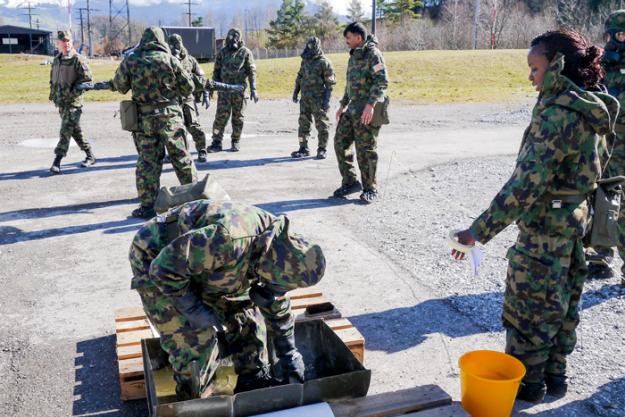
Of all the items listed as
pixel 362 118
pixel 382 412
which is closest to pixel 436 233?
pixel 362 118

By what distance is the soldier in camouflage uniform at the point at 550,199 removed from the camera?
3645 mm

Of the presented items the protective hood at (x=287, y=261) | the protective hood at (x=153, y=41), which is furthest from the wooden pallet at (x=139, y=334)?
the protective hood at (x=153, y=41)

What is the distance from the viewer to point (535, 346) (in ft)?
12.9

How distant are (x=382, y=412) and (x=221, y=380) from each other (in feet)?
3.69

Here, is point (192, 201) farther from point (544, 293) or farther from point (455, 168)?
point (455, 168)

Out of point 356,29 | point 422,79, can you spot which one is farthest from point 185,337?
point 422,79

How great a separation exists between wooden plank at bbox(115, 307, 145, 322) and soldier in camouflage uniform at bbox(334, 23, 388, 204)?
4270mm

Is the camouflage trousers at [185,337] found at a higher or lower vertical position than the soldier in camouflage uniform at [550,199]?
lower

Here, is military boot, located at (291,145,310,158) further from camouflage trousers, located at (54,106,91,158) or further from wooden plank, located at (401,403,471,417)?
wooden plank, located at (401,403,471,417)

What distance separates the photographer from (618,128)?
5.87 m

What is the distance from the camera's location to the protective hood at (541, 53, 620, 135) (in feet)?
11.8

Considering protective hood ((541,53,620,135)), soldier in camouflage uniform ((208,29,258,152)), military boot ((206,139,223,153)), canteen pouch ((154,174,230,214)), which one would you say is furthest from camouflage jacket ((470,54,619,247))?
military boot ((206,139,223,153))

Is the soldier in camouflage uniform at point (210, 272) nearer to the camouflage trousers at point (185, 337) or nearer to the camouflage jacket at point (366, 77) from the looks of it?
the camouflage trousers at point (185, 337)

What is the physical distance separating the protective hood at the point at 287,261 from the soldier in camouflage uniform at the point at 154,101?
459 centimetres
